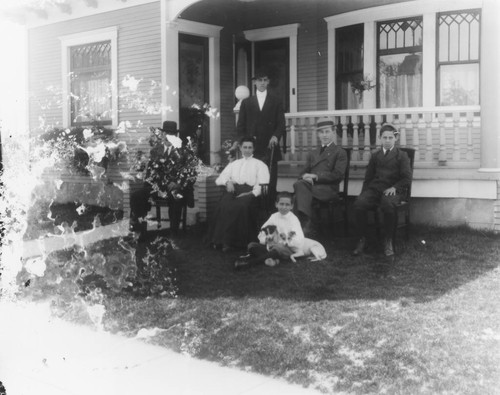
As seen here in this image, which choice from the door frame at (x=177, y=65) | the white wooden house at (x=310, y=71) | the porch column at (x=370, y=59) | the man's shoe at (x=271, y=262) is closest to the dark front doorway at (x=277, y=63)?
the white wooden house at (x=310, y=71)

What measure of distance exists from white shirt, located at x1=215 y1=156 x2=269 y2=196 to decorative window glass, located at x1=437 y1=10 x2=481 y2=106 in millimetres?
3523

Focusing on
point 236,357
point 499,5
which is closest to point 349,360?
point 236,357

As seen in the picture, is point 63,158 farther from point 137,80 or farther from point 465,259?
point 465,259

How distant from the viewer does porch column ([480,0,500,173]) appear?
8203 mm

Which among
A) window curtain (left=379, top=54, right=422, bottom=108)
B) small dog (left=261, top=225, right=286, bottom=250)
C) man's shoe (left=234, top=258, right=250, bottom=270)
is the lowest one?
man's shoe (left=234, top=258, right=250, bottom=270)

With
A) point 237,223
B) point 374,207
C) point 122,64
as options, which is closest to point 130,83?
point 122,64

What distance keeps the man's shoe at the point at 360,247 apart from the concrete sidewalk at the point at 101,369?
2935mm

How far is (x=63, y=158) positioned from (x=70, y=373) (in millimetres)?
7073

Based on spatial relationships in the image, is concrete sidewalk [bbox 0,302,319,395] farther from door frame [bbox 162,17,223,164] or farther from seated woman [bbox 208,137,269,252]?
door frame [bbox 162,17,223,164]

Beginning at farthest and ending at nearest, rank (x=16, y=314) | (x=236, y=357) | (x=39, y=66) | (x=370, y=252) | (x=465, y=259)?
(x=39, y=66)
(x=370, y=252)
(x=465, y=259)
(x=16, y=314)
(x=236, y=357)

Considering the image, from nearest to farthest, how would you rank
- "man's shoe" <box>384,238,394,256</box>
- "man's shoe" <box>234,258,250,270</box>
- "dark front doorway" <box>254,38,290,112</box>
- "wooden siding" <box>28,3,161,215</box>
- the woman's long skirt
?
"man's shoe" <box>234,258,250,270</box> < "man's shoe" <box>384,238,394,256</box> < the woman's long skirt < "wooden siding" <box>28,3,161,215</box> < "dark front doorway" <box>254,38,290,112</box>

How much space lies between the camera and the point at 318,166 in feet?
26.7

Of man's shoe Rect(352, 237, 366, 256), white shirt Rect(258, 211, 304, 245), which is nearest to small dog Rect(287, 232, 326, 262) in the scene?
white shirt Rect(258, 211, 304, 245)

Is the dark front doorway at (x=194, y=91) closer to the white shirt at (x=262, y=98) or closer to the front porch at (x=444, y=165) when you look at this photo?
the white shirt at (x=262, y=98)
